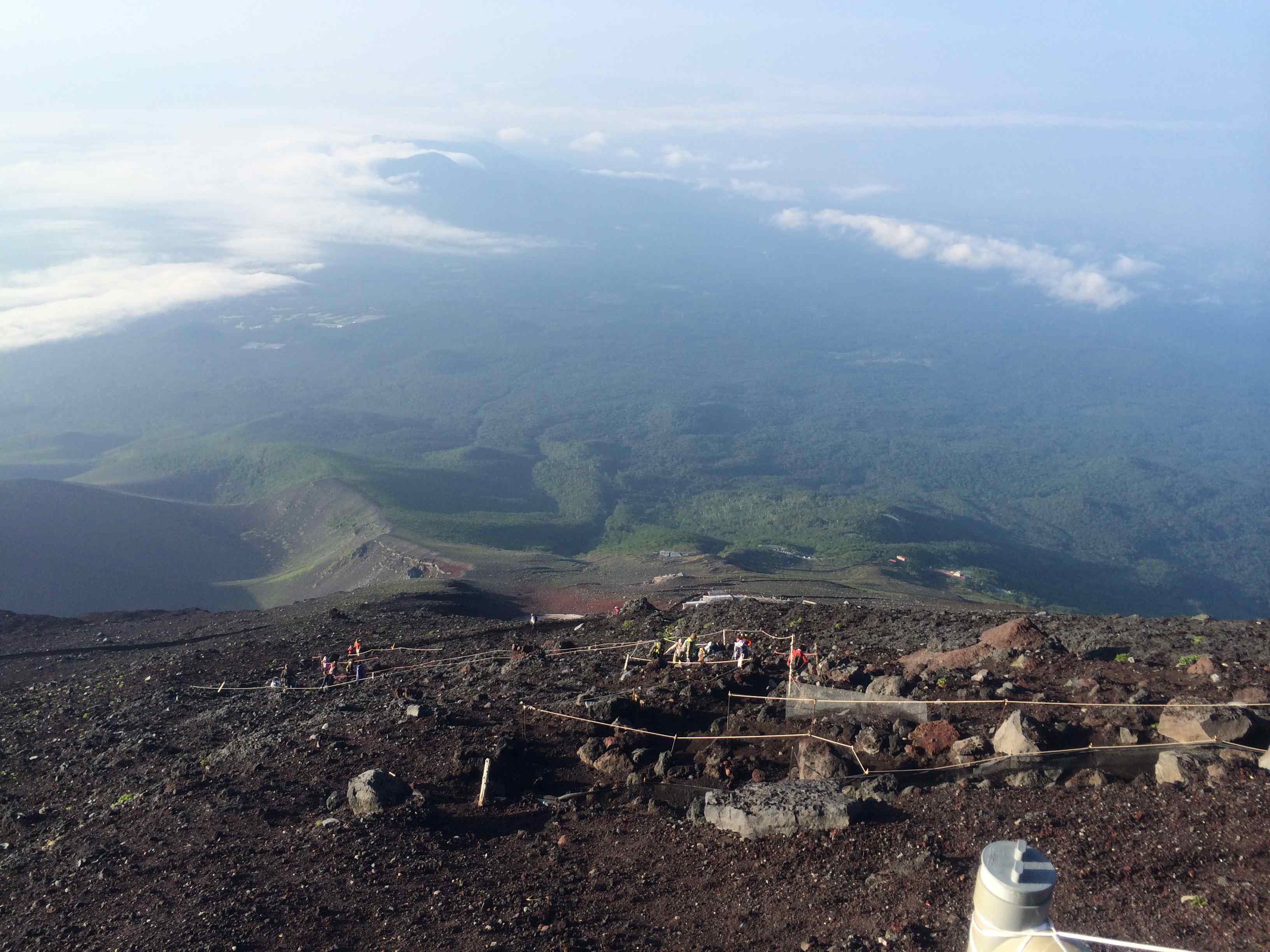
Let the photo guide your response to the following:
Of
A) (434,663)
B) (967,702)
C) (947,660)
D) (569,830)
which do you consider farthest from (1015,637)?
(434,663)

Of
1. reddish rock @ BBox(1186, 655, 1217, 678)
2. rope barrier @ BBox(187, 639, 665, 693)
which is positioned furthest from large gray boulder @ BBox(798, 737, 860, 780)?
rope barrier @ BBox(187, 639, 665, 693)

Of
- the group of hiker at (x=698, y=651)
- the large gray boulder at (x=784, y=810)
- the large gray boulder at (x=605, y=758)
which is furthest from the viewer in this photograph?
the group of hiker at (x=698, y=651)

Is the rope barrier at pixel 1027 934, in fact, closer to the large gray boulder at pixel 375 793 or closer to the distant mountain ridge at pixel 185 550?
the large gray boulder at pixel 375 793

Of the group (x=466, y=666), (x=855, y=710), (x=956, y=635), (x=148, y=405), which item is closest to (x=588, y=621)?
(x=466, y=666)

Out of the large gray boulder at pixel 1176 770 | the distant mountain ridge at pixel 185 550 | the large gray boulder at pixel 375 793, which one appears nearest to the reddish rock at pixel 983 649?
the large gray boulder at pixel 1176 770

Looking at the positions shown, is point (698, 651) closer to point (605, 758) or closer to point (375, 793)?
point (605, 758)

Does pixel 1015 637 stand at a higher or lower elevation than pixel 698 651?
higher
